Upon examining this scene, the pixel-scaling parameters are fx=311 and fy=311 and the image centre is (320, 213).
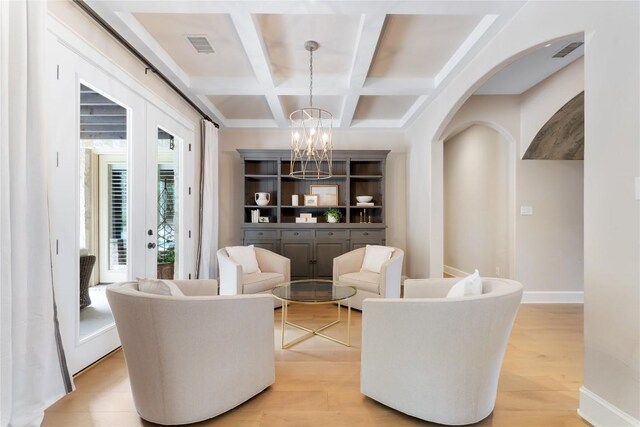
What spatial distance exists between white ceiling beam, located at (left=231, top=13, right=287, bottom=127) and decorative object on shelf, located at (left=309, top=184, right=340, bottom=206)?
5.54 feet

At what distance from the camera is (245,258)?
399 centimetres

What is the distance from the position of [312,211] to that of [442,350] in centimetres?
391

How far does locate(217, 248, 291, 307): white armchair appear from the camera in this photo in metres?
3.48

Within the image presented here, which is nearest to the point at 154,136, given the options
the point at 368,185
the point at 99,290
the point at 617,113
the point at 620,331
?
the point at 99,290

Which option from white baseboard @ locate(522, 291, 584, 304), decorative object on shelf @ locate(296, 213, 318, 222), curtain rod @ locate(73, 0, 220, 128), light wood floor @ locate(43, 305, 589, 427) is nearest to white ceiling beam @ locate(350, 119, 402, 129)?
decorative object on shelf @ locate(296, 213, 318, 222)

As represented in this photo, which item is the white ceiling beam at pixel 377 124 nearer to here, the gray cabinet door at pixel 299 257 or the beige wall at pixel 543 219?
the beige wall at pixel 543 219

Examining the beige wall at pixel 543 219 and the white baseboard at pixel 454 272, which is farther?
the white baseboard at pixel 454 272

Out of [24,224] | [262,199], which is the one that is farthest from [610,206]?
[262,199]

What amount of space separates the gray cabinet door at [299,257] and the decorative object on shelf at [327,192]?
2.99 ft

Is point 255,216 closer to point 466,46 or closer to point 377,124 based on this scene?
point 377,124

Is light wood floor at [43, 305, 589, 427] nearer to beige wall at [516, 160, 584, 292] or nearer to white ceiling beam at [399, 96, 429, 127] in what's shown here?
beige wall at [516, 160, 584, 292]

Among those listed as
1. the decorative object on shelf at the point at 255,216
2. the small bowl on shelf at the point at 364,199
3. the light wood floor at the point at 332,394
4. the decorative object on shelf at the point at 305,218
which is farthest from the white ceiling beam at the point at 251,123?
the light wood floor at the point at 332,394

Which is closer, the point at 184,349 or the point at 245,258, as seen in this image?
the point at 184,349

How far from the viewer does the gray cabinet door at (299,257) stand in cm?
495
